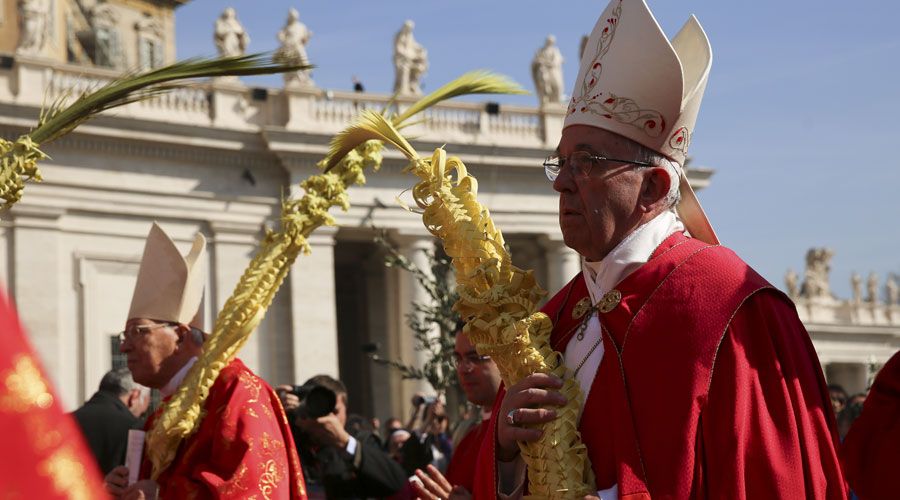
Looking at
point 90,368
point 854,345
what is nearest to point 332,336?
point 90,368

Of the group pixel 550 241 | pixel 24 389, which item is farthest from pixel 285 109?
pixel 24 389

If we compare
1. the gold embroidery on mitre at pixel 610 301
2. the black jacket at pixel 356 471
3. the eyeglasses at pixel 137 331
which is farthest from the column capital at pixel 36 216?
the gold embroidery on mitre at pixel 610 301

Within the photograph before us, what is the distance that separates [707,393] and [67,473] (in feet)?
6.42

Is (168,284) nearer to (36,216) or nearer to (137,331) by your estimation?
(137,331)

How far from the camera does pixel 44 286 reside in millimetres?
25188

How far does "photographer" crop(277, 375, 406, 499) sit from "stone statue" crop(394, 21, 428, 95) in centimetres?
2276

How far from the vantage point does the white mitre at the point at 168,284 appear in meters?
6.00

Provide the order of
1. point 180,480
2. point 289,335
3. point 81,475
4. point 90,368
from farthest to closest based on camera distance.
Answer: point 289,335
point 90,368
point 180,480
point 81,475

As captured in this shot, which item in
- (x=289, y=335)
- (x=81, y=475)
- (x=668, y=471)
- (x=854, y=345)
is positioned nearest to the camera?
(x=81, y=475)

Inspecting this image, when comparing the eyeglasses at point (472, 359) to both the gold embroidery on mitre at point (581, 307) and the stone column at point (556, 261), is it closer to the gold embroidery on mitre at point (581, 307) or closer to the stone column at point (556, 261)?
the gold embroidery on mitre at point (581, 307)

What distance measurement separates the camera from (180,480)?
5191 millimetres

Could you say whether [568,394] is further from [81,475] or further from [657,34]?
[81,475]

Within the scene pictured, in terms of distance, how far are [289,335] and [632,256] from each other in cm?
2496

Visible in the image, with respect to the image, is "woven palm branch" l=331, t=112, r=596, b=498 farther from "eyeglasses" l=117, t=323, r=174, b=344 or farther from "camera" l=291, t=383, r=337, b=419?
"camera" l=291, t=383, r=337, b=419
